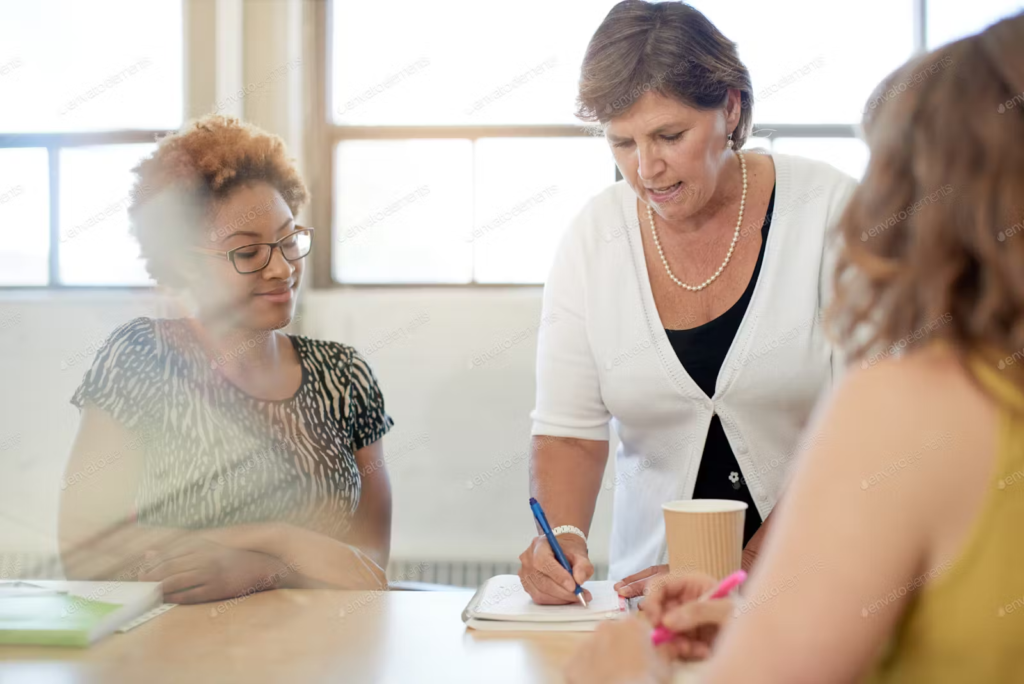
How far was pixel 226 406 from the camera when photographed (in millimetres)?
1769

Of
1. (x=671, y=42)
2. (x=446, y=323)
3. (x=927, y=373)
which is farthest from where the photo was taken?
(x=446, y=323)

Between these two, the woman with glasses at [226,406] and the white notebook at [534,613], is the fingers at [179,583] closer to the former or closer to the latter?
the woman with glasses at [226,406]

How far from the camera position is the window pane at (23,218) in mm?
1323

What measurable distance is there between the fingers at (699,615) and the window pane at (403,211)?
7.85ft

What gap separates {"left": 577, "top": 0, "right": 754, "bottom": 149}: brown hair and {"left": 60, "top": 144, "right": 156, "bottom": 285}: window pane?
36.6 inches

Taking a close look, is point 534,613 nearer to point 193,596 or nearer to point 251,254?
point 193,596

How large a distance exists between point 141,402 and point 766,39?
2436 mm

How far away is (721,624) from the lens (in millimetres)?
928

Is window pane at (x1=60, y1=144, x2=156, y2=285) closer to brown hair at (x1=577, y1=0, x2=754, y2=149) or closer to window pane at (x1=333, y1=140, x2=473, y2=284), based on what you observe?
brown hair at (x1=577, y1=0, x2=754, y2=149)

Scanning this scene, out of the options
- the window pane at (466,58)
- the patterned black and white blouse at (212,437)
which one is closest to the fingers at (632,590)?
the patterned black and white blouse at (212,437)

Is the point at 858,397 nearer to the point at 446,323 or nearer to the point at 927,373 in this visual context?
the point at 927,373

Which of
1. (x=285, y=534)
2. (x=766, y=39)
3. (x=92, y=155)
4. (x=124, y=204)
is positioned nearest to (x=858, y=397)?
(x=285, y=534)

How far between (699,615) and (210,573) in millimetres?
679

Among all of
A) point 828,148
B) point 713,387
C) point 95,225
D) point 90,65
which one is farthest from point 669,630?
point 828,148
